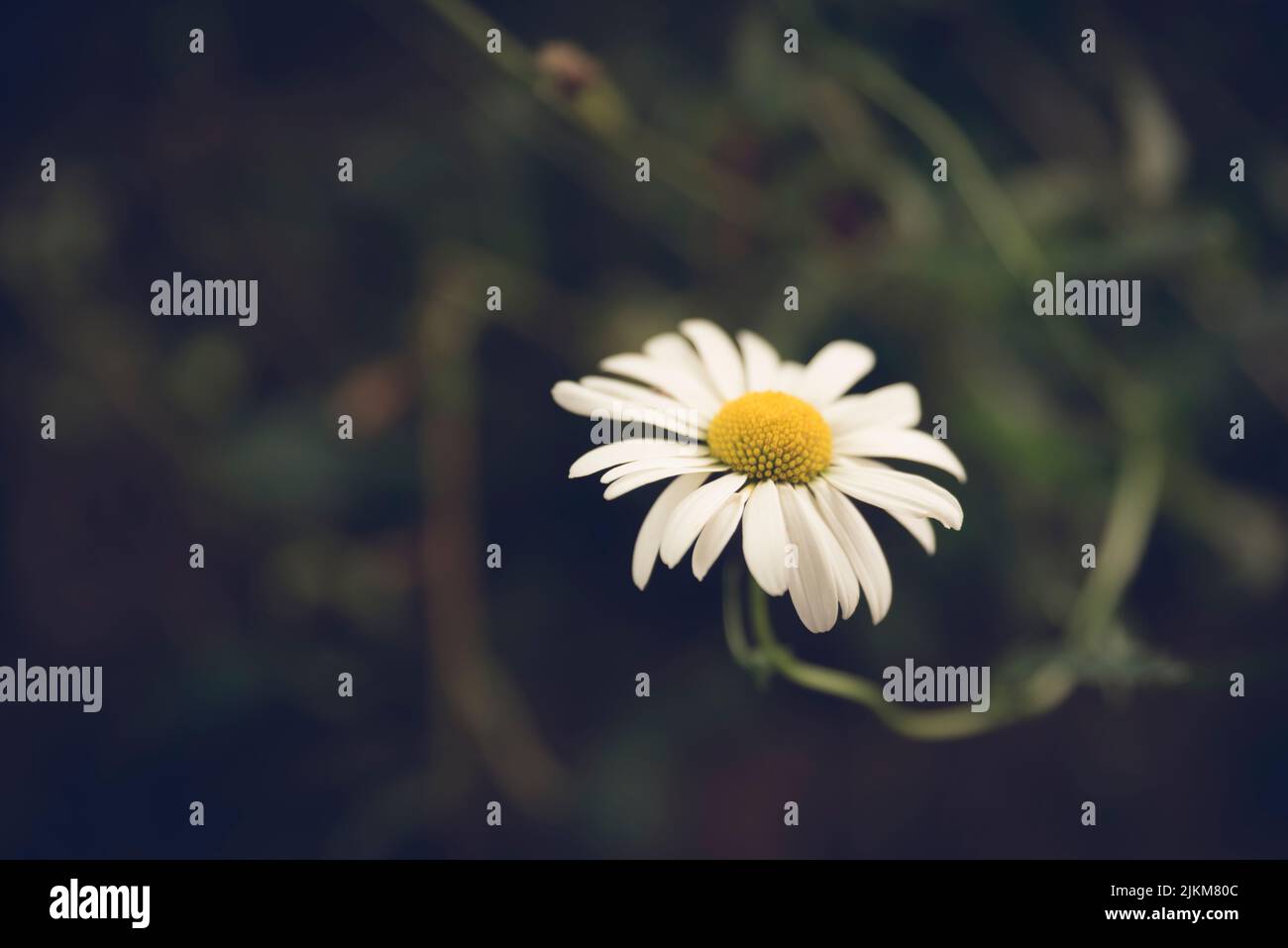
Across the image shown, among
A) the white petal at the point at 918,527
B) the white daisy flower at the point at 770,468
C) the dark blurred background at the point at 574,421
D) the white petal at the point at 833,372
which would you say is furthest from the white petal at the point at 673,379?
the dark blurred background at the point at 574,421

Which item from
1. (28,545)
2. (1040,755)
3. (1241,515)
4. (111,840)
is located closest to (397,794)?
(111,840)

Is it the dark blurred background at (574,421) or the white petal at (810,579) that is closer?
the white petal at (810,579)

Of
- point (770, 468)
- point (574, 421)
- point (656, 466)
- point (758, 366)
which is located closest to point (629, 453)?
point (656, 466)

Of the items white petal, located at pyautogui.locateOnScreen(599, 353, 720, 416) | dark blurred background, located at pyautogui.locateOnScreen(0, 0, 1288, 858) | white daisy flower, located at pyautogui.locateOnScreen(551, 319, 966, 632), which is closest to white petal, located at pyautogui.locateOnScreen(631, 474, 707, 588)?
white daisy flower, located at pyautogui.locateOnScreen(551, 319, 966, 632)

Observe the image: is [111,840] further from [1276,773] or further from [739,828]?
[1276,773]

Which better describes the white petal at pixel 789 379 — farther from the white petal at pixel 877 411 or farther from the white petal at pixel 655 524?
the white petal at pixel 655 524

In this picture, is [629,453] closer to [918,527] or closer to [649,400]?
[649,400]

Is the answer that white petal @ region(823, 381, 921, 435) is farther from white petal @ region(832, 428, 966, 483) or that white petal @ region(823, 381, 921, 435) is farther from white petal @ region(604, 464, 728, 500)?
white petal @ region(604, 464, 728, 500)
